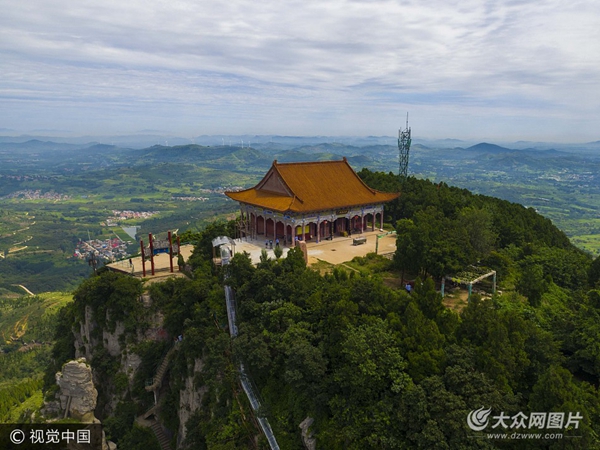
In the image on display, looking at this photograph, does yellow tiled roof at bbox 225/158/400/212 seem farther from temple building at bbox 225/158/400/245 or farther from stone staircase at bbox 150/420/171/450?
stone staircase at bbox 150/420/171/450

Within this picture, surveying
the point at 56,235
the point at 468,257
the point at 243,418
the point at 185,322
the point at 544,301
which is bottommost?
the point at 56,235

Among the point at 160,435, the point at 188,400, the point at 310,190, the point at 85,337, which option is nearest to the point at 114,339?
the point at 85,337

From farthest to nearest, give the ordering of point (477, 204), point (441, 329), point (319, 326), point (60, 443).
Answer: point (477, 204), point (60, 443), point (319, 326), point (441, 329)

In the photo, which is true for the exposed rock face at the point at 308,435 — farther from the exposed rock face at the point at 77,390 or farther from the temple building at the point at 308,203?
the temple building at the point at 308,203

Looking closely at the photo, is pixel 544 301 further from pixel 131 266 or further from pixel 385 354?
pixel 131 266

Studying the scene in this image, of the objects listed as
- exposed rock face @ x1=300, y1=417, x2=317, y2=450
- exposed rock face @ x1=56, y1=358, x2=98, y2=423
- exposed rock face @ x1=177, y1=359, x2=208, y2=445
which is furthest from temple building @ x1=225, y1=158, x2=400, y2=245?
exposed rock face @ x1=300, y1=417, x2=317, y2=450

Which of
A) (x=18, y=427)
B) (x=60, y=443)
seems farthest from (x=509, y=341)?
(x=18, y=427)
